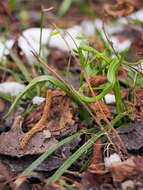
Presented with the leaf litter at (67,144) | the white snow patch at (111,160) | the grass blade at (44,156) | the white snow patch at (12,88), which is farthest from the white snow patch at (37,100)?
the white snow patch at (111,160)

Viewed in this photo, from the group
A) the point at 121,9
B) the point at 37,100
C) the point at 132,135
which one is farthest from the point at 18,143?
the point at 121,9

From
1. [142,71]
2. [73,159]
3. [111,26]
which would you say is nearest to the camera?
[73,159]

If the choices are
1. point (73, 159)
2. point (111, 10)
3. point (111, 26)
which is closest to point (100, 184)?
point (73, 159)

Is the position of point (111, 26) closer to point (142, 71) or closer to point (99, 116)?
point (142, 71)

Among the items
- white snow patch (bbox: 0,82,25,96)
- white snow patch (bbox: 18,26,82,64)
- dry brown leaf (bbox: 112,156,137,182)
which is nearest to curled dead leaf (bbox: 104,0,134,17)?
white snow patch (bbox: 18,26,82,64)

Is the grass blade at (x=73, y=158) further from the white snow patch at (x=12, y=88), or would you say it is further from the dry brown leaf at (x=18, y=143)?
the white snow patch at (x=12, y=88)

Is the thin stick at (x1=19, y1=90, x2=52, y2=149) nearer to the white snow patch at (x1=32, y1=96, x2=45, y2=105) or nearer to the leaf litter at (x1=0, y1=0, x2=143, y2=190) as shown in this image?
the leaf litter at (x1=0, y1=0, x2=143, y2=190)

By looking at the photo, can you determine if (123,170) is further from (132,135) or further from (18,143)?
(18,143)

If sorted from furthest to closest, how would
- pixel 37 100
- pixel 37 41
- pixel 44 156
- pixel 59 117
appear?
1. pixel 37 41
2. pixel 37 100
3. pixel 59 117
4. pixel 44 156
